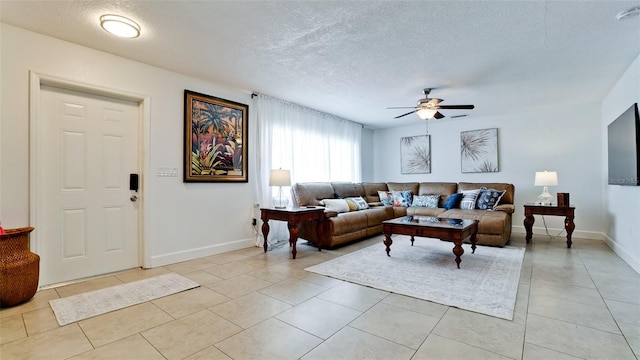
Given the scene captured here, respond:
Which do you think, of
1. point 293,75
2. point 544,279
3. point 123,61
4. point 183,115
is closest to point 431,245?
point 544,279

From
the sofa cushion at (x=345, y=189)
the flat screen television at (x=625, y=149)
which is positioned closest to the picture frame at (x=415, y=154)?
the sofa cushion at (x=345, y=189)

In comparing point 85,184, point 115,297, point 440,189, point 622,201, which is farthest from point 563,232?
point 85,184

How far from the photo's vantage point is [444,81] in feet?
12.6

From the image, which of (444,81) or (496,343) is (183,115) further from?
(496,343)

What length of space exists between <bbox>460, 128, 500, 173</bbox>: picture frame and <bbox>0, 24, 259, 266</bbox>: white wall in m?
4.44

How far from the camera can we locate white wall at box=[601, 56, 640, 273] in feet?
10.5

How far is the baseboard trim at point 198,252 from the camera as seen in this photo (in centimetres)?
341

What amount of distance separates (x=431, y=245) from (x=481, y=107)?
2725mm

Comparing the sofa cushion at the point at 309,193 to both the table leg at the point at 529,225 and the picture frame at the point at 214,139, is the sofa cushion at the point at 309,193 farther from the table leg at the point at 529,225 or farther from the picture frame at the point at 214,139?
the table leg at the point at 529,225

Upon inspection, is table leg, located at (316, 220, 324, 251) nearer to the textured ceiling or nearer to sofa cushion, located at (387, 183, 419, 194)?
the textured ceiling

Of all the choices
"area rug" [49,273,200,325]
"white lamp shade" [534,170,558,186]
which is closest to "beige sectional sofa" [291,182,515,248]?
"white lamp shade" [534,170,558,186]

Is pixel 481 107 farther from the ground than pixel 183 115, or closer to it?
farther from the ground

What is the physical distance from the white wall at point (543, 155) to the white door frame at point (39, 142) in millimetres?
5384

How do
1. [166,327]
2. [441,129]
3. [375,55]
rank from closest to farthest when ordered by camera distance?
[166,327] < [375,55] < [441,129]
